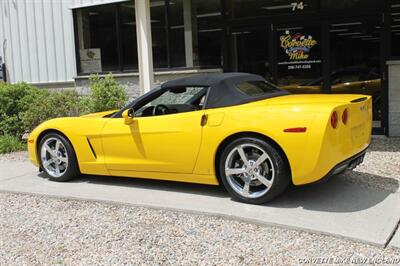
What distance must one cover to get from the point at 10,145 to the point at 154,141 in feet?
16.8

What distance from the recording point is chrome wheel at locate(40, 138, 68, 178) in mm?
6680

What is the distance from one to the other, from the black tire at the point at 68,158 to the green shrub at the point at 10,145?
3219mm

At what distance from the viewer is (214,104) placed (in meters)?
5.57

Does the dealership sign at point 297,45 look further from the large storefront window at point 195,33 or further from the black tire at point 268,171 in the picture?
the black tire at point 268,171

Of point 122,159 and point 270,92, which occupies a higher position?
point 270,92

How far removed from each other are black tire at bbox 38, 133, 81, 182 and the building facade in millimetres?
3335

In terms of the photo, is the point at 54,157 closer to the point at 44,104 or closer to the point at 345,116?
the point at 345,116

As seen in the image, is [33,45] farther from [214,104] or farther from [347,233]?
[347,233]

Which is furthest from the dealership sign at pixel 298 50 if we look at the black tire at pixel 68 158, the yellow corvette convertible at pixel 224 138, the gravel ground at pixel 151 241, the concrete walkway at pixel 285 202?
the gravel ground at pixel 151 241

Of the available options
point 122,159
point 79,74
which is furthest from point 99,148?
point 79,74

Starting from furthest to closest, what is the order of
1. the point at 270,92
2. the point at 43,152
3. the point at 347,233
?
the point at 43,152
the point at 270,92
the point at 347,233

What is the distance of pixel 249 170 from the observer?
17.0ft

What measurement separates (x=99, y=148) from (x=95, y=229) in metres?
1.60

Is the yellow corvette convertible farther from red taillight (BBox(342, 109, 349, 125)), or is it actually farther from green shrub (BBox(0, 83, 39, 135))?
green shrub (BBox(0, 83, 39, 135))
